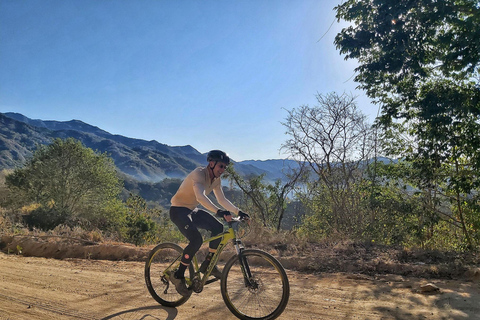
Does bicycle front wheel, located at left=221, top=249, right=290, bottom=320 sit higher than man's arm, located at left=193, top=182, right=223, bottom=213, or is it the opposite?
man's arm, located at left=193, top=182, right=223, bottom=213

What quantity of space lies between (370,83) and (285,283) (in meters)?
7.55

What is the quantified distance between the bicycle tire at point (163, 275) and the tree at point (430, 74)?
673cm

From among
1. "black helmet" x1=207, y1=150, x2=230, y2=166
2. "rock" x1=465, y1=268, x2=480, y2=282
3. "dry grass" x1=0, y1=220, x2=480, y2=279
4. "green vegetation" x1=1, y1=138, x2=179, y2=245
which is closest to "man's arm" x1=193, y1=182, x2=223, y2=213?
"black helmet" x1=207, y1=150, x2=230, y2=166

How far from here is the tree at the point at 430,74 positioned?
7.06 m

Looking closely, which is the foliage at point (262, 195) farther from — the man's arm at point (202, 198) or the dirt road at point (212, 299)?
the man's arm at point (202, 198)

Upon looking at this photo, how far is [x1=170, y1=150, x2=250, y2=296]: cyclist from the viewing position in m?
3.97

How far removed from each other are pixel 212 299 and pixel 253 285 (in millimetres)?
1160

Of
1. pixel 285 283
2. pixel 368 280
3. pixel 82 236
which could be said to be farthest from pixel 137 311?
pixel 82 236

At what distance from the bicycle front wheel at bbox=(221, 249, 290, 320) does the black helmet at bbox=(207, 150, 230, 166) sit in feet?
4.06

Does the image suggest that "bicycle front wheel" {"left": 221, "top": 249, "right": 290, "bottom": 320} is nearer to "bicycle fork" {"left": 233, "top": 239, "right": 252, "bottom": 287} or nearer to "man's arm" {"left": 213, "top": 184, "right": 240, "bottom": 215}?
"bicycle fork" {"left": 233, "top": 239, "right": 252, "bottom": 287}

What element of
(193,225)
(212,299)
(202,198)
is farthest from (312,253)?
(202,198)

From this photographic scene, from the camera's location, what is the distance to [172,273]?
4.20 meters

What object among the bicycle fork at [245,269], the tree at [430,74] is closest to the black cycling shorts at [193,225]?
the bicycle fork at [245,269]

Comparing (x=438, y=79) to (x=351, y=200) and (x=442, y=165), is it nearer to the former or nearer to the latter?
(x=442, y=165)
